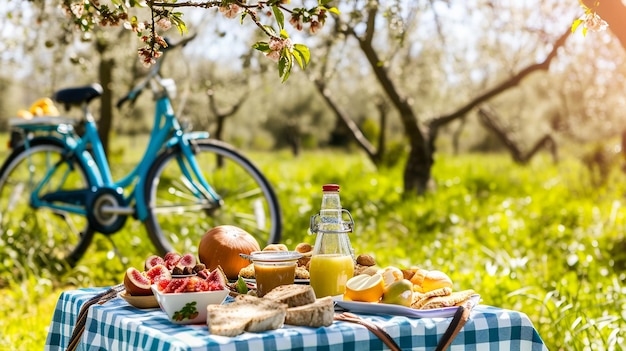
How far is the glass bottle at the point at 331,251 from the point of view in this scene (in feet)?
8.94

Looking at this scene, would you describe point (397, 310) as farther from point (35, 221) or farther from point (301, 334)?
point (35, 221)

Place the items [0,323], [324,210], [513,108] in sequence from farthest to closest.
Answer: [513,108] < [0,323] < [324,210]

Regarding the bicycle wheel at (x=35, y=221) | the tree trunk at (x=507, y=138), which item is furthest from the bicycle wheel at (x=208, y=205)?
the tree trunk at (x=507, y=138)

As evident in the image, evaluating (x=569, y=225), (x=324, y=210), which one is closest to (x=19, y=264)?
(x=324, y=210)

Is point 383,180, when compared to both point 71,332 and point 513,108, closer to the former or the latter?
point 71,332

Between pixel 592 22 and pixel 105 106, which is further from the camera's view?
pixel 105 106

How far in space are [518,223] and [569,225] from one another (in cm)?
60

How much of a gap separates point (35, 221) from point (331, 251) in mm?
4615

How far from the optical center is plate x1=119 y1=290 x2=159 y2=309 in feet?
8.64

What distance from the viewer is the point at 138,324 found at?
7.84 feet

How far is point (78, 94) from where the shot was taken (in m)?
6.22

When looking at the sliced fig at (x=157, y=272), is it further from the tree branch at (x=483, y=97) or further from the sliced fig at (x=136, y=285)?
the tree branch at (x=483, y=97)

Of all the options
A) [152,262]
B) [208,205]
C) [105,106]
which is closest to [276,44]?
[152,262]

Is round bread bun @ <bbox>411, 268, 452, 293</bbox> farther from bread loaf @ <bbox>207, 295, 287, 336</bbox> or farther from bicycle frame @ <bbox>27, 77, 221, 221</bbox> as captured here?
bicycle frame @ <bbox>27, 77, 221, 221</bbox>
